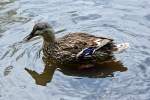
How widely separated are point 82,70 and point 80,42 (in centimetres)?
51

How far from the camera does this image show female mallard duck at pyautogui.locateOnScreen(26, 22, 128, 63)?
28.9 feet

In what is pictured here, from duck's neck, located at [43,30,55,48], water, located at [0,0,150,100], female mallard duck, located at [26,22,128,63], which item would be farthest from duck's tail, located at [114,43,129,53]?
duck's neck, located at [43,30,55,48]

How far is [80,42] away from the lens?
892cm

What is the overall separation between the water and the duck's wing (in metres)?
0.43

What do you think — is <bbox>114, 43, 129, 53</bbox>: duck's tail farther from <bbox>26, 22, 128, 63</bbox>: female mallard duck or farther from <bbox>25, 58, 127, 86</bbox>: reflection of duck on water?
<bbox>25, 58, 127, 86</bbox>: reflection of duck on water

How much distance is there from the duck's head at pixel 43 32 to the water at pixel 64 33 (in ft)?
0.89

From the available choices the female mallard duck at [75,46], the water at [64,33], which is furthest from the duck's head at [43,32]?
the water at [64,33]

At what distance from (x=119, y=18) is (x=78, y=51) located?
171cm

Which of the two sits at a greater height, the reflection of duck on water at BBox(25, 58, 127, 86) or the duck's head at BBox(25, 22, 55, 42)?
the duck's head at BBox(25, 22, 55, 42)

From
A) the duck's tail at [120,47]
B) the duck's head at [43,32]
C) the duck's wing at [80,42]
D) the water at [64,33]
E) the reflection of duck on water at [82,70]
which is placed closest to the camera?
the water at [64,33]

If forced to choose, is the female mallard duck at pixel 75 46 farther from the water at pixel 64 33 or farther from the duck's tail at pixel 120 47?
the water at pixel 64 33

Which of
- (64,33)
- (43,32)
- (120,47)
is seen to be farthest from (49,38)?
(120,47)

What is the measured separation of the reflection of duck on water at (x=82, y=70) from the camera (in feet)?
28.1

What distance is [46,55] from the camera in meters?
9.35
